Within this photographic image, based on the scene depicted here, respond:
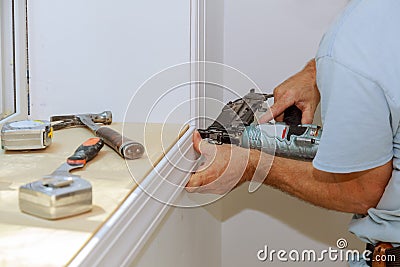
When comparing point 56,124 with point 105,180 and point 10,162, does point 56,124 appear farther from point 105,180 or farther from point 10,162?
point 105,180

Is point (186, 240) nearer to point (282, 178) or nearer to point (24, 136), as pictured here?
point (282, 178)

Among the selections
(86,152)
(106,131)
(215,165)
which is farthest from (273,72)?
(86,152)

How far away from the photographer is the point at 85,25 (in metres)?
1.14

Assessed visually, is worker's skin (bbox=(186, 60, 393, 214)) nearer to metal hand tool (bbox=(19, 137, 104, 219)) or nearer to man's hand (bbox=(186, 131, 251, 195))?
man's hand (bbox=(186, 131, 251, 195))

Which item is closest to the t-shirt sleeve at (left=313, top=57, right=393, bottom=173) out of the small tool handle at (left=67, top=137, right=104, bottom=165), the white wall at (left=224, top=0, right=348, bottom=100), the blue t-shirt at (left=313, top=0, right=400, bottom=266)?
the blue t-shirt at (left=313, top=0, right=400, bottom=266)

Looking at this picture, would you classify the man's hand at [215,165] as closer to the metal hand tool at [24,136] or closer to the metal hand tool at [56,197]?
the metal hand tool at [24,136]

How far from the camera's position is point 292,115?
4.15ft

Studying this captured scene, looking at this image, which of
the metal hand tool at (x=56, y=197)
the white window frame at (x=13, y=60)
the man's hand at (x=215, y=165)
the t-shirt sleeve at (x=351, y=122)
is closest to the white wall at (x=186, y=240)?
the man's hand at (x=215, y=165)

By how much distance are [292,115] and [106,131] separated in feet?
1.48

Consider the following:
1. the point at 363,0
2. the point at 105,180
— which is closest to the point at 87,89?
the point at 105,180

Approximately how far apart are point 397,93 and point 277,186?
347 millimetres

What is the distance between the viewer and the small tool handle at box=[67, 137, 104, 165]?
33.6 inches

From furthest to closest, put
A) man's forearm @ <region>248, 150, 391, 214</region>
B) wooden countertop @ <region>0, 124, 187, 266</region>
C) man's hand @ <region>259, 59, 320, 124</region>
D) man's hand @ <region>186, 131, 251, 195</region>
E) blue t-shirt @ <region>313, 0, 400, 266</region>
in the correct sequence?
1. man's hand @ <region>259, 59, 320, 124</region>
2. man's hand @ <region>186, 131, 251, 195</region>
3. man's forearm @ <region>248, 150, 391, 214</region>
4. blue t-shirt @ <region>313, 0, 400, 266</region>
5. wooden countertop @ <region>0, 124, 187, 266</region>

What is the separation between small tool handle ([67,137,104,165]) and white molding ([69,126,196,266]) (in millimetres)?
104
